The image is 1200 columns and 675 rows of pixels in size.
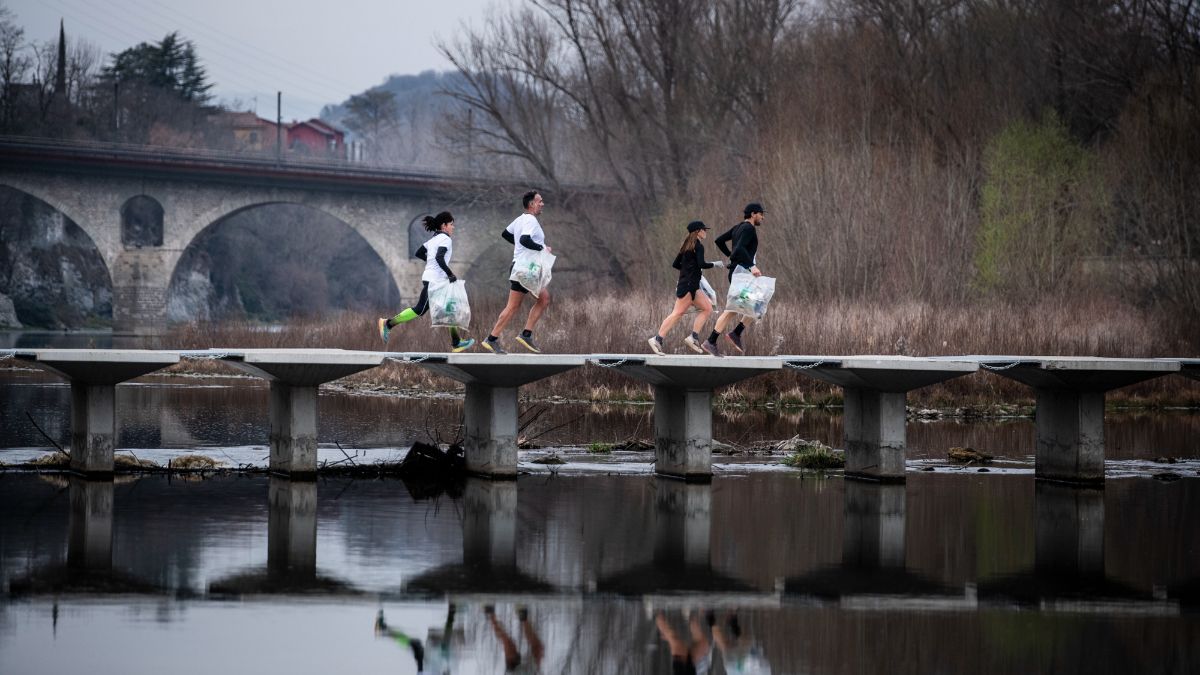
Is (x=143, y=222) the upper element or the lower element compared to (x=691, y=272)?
upper

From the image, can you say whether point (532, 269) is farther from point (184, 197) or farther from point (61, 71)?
point (61, 71)

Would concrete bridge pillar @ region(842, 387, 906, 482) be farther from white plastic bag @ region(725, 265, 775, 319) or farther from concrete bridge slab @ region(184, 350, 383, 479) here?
concrete bridge slab @ region(184, 350, 383, 479)

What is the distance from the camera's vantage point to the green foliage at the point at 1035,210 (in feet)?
118

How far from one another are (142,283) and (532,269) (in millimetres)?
57362

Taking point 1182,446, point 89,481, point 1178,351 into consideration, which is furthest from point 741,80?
point 89,481

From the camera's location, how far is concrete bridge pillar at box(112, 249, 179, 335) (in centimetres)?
6956

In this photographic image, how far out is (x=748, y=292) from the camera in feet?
56.2

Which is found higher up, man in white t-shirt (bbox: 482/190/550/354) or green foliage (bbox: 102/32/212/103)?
green foliage (bbox: 102/32/212/103)

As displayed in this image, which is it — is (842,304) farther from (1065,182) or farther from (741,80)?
(741,80)

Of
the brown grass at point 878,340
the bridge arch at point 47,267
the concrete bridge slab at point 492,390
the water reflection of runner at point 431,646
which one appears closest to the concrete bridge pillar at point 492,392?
the concrete bridge slab at point 492,390

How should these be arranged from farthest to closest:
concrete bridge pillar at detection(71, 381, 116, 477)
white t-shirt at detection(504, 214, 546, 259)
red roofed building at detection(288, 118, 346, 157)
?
red roofed building at detection(288, 118, 346, 157)
white t-shirt at detection(504, 214, 546, 259)
concrete bridge pillar at detection(71, 381, 116, 477)

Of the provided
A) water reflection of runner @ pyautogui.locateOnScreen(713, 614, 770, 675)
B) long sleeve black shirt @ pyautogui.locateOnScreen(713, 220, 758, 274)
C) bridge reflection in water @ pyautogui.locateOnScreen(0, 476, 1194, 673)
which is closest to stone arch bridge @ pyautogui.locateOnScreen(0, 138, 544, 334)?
long sleeve black shirt @ pyautogui.locateOnScreen(713, 220, 758, 274)

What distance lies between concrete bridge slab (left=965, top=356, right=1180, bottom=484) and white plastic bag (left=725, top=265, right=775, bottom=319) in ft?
7.76

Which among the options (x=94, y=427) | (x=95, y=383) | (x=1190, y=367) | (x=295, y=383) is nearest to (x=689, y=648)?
(x=295, y=383)
